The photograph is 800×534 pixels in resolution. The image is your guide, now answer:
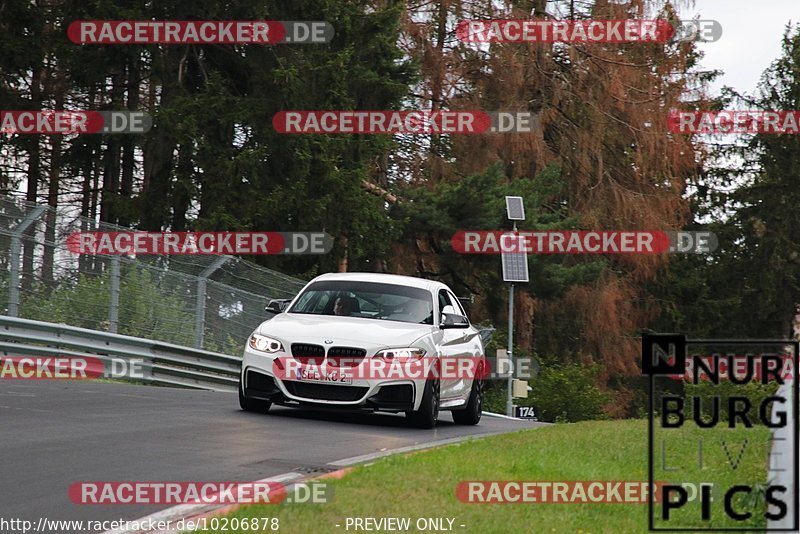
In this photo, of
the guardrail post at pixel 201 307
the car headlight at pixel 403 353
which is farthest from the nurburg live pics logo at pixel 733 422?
the guardrail post at pixel 201 307

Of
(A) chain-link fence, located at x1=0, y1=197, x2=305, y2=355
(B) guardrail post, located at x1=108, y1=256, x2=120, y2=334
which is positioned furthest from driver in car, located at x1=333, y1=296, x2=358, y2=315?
(B) guardrail post, located at x1=108, y1=256, x2=120, y2=334

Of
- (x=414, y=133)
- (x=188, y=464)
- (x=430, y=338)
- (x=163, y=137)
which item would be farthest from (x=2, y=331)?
(x=414, y=133)

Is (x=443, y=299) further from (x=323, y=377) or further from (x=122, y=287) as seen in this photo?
(x=122, y=287)

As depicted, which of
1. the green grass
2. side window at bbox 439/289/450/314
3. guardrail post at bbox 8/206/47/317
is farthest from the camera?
guardrail post at bbox 8/206/47/317

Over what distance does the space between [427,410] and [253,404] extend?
79.8 inches

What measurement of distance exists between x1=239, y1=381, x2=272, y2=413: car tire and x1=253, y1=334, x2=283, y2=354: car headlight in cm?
67

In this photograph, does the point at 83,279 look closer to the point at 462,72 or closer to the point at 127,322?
the point at 127,322

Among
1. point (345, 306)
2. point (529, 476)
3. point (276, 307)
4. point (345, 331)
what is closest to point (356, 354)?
point (345, 331)

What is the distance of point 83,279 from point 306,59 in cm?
1507

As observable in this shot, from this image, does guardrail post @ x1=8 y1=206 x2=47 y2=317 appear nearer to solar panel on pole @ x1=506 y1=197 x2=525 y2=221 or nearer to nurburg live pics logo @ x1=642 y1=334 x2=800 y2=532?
nurburg live pics logo @ x1=642 y1=334 x2=800 y2=532

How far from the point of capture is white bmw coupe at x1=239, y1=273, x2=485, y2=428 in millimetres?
15000

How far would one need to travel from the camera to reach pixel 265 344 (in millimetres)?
15273

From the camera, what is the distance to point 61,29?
35.2 metres

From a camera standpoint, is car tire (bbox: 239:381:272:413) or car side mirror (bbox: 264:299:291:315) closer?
car tire (bbox: 239:381:272:413)
